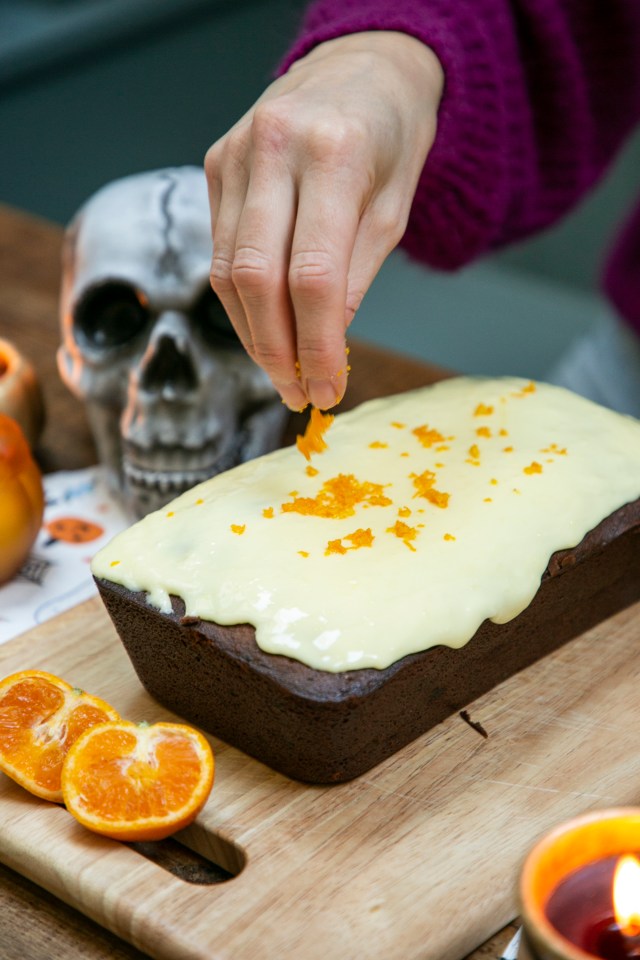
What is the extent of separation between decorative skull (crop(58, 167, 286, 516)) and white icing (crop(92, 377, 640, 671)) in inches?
8.8

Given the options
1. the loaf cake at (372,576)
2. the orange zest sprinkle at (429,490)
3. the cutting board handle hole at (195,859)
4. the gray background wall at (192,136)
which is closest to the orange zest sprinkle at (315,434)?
the loaf cake at (372,576)

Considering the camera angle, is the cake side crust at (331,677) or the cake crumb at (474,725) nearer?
the cake side crust at (331,677)

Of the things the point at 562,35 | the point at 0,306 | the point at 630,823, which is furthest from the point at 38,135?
the point at 630,823

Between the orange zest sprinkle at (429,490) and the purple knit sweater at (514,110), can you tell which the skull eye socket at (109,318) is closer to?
the purple knit sweater at (514,110)

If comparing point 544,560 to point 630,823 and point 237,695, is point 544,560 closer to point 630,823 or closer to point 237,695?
point 237,695

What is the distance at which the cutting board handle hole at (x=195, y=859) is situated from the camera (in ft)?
3.63

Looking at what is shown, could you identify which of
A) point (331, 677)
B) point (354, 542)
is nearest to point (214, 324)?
point (354, 542)

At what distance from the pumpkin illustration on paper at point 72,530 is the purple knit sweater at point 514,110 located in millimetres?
635

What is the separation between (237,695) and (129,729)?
0.46ft

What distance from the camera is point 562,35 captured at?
1758 mm

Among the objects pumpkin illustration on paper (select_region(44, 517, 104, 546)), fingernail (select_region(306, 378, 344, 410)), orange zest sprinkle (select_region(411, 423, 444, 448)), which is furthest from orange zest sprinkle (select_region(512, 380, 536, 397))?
pumpkin illustration on paper (select_region(44, 517, 104, 546))

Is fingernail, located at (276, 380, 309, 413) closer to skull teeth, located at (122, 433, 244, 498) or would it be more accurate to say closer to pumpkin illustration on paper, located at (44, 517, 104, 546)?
skull teeth, located at (122, 433, 244, 498)

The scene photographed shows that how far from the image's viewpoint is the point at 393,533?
126 centimetres

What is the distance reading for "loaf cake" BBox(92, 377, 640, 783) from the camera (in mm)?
1150
